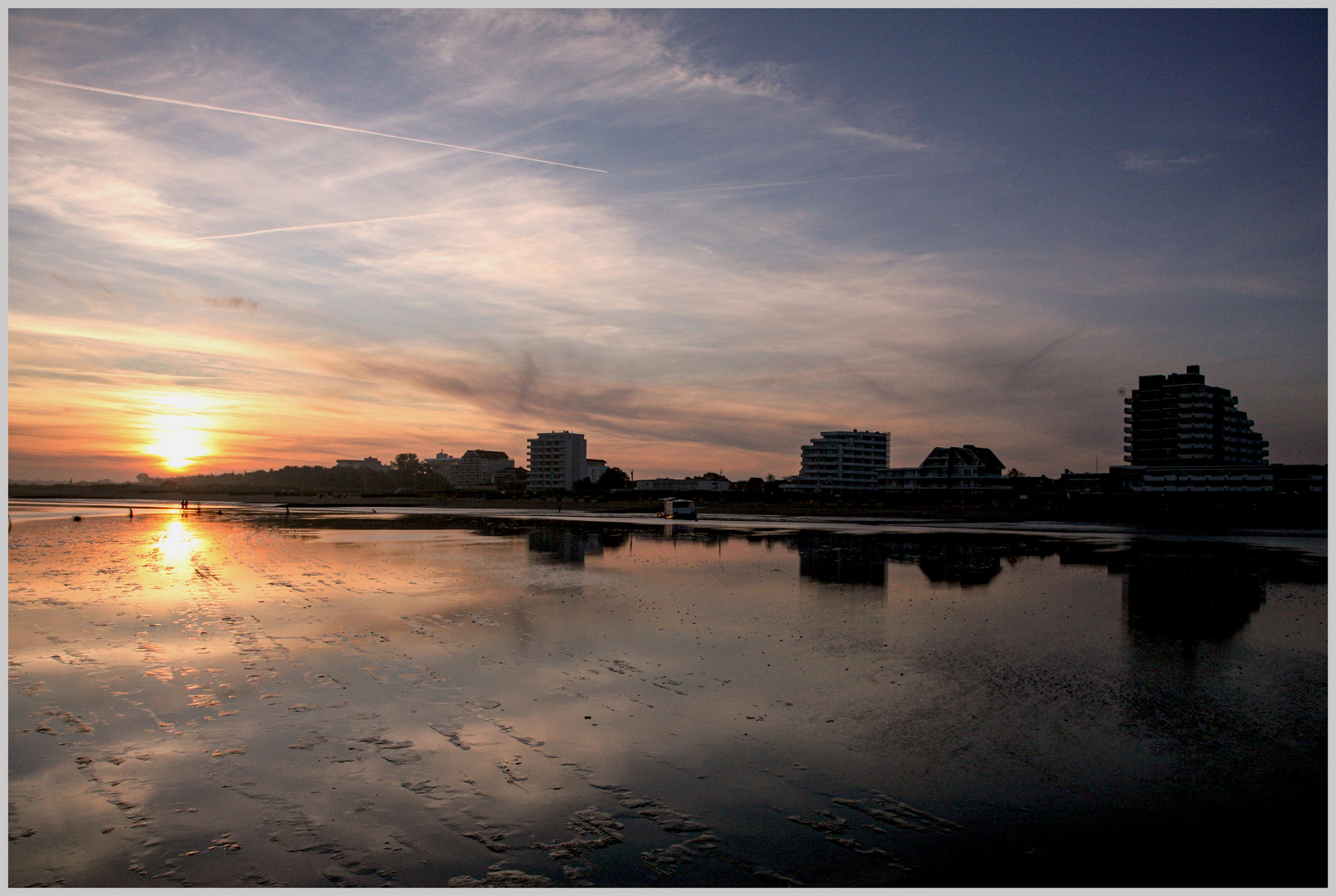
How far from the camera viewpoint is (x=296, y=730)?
10.7 meters

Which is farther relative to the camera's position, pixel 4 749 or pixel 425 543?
pixel 425 543

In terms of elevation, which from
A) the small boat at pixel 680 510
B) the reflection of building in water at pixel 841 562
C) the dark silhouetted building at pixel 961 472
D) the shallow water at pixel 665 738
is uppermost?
the dark silhouetted building at pixel 961 472

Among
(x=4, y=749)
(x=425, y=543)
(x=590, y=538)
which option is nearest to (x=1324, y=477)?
(x=590, y=538)

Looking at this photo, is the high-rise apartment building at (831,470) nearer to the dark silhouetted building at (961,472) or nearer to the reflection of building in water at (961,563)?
the dark silhouetted building at (961,472)

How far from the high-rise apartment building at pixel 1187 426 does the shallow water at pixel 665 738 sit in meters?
192

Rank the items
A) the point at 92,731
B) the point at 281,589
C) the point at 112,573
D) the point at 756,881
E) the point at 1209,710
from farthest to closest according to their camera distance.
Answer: the point at 112,573 → the point at 281,589 → the point at 1209,710 → the point at 92,731 → the point at 756,881

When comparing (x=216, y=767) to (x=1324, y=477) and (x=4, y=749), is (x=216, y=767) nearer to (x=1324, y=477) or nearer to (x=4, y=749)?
(x=4, y=749)

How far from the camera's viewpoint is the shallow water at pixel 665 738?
7.20 m

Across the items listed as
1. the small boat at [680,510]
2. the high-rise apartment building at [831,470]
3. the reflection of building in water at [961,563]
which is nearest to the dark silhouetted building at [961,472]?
the high-rise apartment building at [831,470]

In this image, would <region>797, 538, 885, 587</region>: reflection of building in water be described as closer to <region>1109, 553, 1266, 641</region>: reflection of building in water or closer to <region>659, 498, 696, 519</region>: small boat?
<region>1109, 553, 1266, 641</region>: reflection of building in water

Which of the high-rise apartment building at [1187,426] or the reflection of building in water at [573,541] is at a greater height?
the high-rise apartment building at [1187,426]

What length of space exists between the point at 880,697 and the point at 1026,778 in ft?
11.3

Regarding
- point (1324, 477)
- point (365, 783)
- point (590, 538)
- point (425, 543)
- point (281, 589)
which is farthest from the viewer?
point (1324, 477)

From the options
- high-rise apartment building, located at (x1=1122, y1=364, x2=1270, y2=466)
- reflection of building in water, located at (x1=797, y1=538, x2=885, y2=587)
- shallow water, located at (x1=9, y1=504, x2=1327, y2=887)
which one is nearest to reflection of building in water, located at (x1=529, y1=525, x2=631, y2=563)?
reflection of building in water, located at (x1=797, y1=538, x2=885, y2=587)
